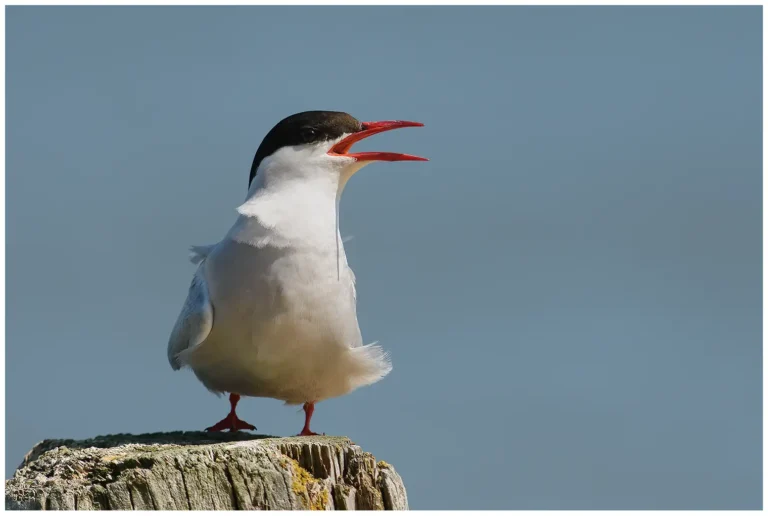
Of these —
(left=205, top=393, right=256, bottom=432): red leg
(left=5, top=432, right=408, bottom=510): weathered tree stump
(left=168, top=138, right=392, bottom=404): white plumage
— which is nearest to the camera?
(left=5, top=432, right=408, bottom=510): weathered tree stump

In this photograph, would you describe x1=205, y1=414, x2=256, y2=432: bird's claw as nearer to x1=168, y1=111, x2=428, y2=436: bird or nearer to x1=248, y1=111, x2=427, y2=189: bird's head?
x1=168, y1=111, x2=428, y2=436: bird

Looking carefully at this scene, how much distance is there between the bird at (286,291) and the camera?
263 inches

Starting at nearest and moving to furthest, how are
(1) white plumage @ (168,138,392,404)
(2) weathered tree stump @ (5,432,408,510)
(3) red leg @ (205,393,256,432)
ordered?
(2) weathered tree stump @ (5,432,408,510), (1) white plumage @ (168,138,392,404), (3) red leg @ (205,393,256,432)

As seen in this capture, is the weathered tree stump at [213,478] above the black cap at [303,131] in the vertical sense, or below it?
below

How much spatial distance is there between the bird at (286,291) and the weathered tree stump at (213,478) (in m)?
1.28

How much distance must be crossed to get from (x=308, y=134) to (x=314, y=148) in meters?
0.10

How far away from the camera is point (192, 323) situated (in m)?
6.71

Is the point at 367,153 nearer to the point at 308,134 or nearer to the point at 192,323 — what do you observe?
the point at 308,134

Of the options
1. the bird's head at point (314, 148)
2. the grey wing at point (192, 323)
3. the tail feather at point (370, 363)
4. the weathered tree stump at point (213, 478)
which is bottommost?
the weathered tree stump at point (213, 478)

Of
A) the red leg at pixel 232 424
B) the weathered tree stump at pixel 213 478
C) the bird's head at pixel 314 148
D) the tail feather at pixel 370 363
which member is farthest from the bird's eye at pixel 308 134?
the weathered tree stump at pixel 213 478

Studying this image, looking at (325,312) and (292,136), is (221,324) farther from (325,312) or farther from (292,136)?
(292,136)

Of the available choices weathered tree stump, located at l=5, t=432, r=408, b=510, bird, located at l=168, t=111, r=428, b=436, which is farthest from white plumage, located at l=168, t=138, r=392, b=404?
weathered tree stump, located at l=5, t=432, r=408, b=510

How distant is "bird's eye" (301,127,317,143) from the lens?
23.2 ft

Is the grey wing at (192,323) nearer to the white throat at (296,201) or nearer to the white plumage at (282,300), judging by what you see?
the white plumage at (282,300)
